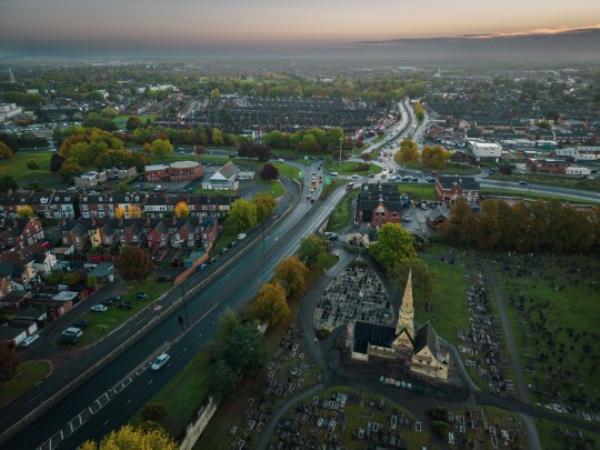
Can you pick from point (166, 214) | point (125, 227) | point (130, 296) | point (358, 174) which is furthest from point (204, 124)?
point (130, 296)

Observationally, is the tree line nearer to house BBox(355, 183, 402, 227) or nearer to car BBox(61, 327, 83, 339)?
house BBox(355, 183, 402, 227)

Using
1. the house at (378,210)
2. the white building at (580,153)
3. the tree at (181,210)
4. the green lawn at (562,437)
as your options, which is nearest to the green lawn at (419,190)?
the house at (378,210)

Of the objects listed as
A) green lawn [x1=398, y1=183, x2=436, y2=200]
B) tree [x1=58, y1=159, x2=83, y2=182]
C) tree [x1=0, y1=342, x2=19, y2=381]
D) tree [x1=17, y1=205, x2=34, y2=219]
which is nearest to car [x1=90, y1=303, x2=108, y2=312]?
tree [x1=0, y1=342, x2=19, y2=381]

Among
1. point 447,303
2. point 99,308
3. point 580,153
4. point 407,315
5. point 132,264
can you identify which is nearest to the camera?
point 407,315

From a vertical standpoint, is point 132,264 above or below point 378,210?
above

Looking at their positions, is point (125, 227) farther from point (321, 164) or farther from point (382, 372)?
point (321, 164)

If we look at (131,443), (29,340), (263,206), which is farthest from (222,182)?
(131,443)

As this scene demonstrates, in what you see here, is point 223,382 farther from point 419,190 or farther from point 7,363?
point 419,190
